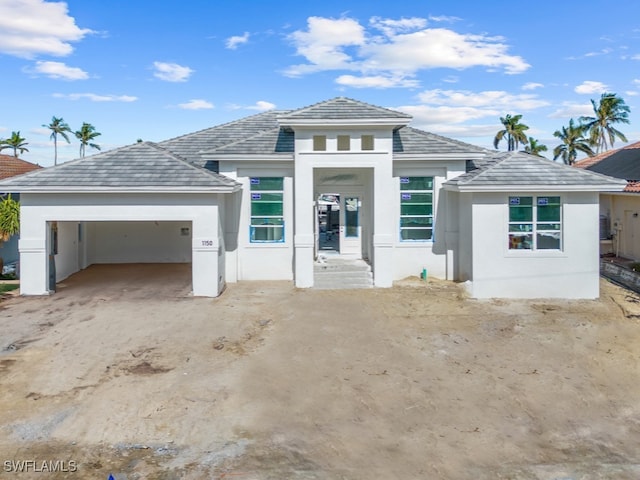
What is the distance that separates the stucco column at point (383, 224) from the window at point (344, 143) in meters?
1.10

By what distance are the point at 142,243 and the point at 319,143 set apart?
29.4ft

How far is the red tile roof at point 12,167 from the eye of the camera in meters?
22.2

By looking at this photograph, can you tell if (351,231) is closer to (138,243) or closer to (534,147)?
(138,243)

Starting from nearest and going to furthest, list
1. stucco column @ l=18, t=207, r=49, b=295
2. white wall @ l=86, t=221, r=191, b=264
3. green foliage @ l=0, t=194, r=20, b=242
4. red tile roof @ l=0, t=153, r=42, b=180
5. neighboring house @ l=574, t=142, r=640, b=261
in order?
stucco column @ l=18, t=207, r=49, b=295 → green foliage @ l=0, t=194, r=20, b=242 → neighboring house @ l=574, t=142, r=640, b=261 → white wall @ l=86, t=221, r=191, b=264 → red tile roof @ l=0, t=153, r=42, b=180

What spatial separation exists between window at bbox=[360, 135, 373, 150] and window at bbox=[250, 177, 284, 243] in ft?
9.39

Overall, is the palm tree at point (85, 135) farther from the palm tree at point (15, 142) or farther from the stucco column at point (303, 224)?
the stucco column at point (303, 224)

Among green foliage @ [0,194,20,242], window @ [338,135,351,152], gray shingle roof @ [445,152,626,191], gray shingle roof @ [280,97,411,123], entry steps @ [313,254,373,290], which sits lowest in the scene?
entry steps @ [313,254,373,290]

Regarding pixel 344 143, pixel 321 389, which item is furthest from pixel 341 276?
pixel 321 389

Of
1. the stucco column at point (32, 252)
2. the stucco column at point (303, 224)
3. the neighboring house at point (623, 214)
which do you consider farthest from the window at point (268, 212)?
the neighboring house at point (623, 214)

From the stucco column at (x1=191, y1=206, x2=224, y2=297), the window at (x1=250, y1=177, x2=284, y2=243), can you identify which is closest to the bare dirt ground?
the stucco column at (x1=191, y1=206, x2=224, y2=297)

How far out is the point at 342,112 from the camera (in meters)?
15.5

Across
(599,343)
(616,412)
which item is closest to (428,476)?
→ (616,412)

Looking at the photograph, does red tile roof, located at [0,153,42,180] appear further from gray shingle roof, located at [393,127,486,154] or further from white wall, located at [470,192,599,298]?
white wall, located at [470,192,599,298]

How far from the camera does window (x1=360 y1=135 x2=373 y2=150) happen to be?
15594 mm
